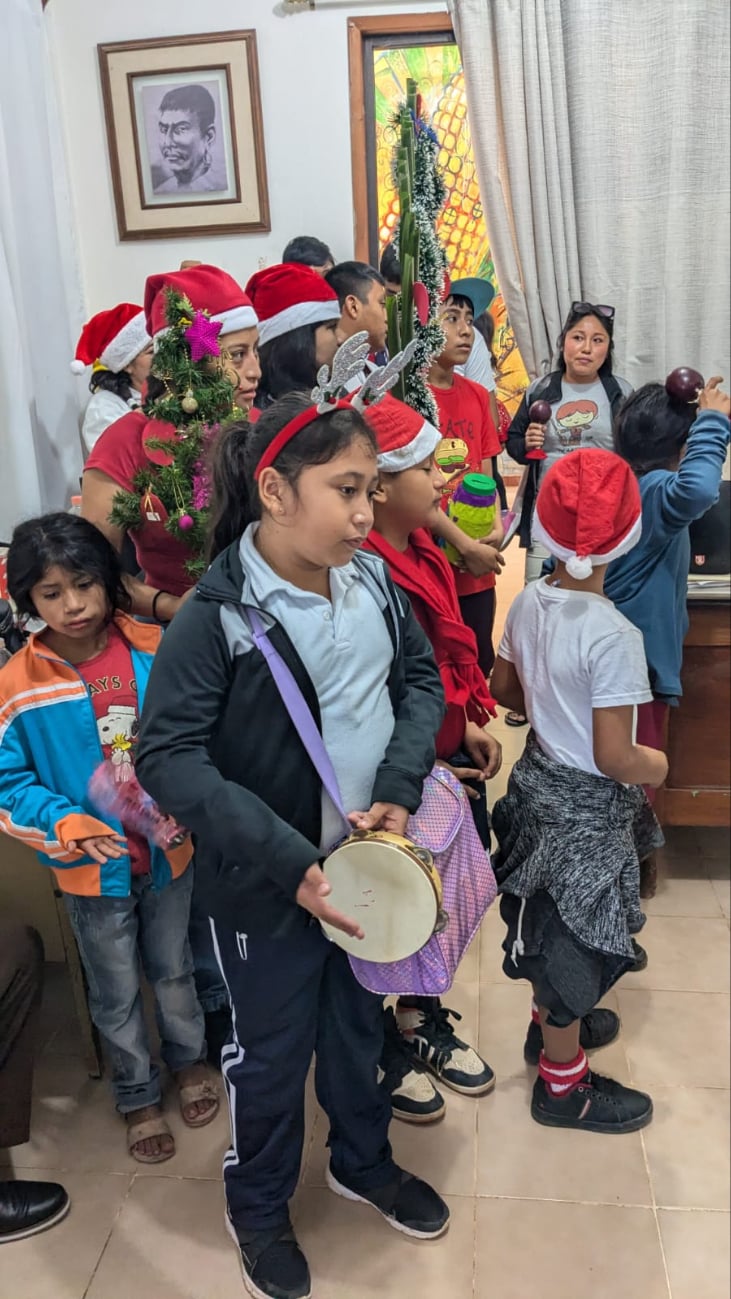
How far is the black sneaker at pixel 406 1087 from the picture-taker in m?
1.69

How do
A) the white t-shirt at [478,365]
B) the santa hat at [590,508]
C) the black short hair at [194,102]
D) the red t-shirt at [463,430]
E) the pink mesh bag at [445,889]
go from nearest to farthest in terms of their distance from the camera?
the pink mesh bag at [445,889] → the santa hat at [590,508] → the red t-shirt at [463,430] → the white t-shirt at [478,365] → the black short hair at [194,102]

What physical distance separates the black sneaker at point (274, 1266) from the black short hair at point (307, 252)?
265 cm

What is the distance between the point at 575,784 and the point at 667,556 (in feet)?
2.19

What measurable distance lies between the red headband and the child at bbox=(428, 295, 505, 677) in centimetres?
59

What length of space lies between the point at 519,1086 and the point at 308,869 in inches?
38.4

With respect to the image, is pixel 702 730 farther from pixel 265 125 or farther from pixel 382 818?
pixel 265 125

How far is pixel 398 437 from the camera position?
1393mm

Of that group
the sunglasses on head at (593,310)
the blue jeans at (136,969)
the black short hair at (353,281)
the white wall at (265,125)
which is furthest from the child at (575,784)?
the white wall at (265,125)

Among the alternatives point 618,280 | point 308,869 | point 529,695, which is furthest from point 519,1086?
point 618,280

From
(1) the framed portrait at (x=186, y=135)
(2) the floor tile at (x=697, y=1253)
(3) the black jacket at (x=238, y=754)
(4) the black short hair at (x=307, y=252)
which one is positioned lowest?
(2) the floor tile at (x=697, y=1253)

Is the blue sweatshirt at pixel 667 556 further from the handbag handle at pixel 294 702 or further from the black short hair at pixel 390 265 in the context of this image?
the black short hair at pixel 390 265

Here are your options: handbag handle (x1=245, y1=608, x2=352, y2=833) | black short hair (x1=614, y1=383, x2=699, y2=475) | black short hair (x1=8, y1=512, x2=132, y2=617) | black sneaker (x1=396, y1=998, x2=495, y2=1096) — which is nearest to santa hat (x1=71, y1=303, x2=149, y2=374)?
black short hair (x1=8, y1=512, x2=132, y2=617)

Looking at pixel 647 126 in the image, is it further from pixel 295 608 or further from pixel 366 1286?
pixel 366 1286

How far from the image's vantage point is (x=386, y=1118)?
1457 mm
